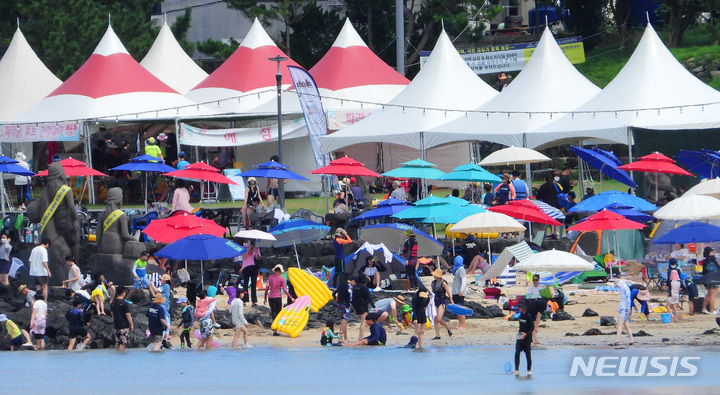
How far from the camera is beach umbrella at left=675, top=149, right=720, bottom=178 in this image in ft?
96.3

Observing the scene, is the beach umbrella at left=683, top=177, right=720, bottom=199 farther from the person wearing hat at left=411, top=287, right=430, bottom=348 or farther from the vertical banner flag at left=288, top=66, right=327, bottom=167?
the vertical banner flag at left=288, top=66, right=327, bottom=167

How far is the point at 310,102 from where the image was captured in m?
33.0

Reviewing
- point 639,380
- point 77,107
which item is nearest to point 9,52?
point 77,107

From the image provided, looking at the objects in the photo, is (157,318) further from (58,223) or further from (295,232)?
(295,232)

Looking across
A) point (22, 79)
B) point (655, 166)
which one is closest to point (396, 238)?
point (655, 166)

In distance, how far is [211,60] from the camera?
50.9m

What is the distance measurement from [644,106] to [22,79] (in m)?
20.0

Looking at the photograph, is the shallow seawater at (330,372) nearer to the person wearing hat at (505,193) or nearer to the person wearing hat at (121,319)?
the person wearing hat at (121,319)

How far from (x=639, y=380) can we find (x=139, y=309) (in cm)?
1023

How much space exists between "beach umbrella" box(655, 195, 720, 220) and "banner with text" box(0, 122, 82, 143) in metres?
16.7

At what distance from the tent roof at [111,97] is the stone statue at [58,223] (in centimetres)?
873

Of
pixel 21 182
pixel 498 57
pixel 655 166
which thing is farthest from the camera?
pixel 498 57

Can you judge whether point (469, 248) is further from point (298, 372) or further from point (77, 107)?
point (77, 107)

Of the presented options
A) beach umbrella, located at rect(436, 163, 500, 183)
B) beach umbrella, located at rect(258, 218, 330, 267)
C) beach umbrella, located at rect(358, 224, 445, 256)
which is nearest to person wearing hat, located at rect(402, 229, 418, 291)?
beach umbrella, located at rect(358, 224, 445, 256)
